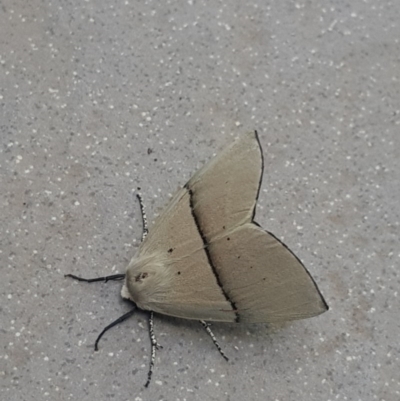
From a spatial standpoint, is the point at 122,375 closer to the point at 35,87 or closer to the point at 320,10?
the point at 35,87

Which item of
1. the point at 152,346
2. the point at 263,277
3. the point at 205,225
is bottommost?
the point at 152,346

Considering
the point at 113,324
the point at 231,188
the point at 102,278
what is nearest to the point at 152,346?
the point at 113,324

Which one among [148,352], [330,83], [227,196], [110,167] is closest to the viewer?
[227,196]

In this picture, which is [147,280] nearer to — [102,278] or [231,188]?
[102,278]

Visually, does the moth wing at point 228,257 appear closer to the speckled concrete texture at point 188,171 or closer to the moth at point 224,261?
the moth at point 224,261

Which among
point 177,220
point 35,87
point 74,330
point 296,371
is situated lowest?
point 296,371

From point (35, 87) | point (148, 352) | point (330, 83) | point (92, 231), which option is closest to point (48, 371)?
point (148, 352)

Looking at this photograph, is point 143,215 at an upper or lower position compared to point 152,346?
upper
